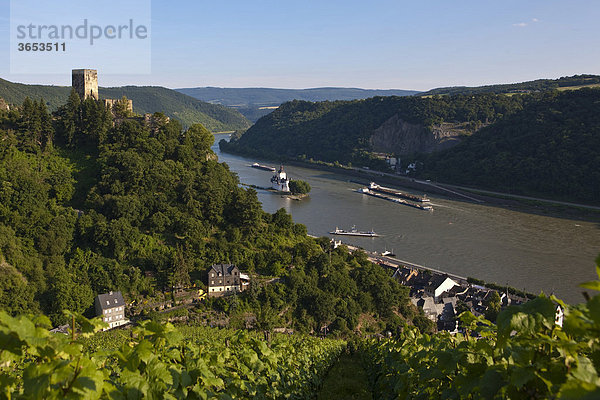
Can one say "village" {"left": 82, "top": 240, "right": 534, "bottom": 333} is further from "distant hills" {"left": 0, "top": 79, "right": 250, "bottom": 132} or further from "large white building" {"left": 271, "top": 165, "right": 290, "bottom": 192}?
"distant hills" {"left": 0, "top": 79, "right": 250, "bottom": 132}

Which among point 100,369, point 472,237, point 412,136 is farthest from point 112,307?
point 412,136

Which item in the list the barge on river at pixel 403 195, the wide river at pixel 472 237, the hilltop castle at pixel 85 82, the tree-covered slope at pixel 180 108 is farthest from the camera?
the tree-covered slope at pixel 180 108

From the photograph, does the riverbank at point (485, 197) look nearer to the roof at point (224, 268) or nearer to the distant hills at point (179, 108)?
the roof at point (224, 268)

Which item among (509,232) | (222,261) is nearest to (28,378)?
(222,261)

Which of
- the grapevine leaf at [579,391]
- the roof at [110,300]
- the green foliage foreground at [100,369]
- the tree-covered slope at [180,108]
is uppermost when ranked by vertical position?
the tree-covered slope at [180,108]

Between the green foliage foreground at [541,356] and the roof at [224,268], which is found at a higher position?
the green foliage foreground at [541,356]

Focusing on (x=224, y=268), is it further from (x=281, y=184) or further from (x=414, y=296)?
(x=281, y=184)

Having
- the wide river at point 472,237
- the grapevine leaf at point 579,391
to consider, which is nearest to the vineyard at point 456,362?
the grapevine leaf at point 579,391
